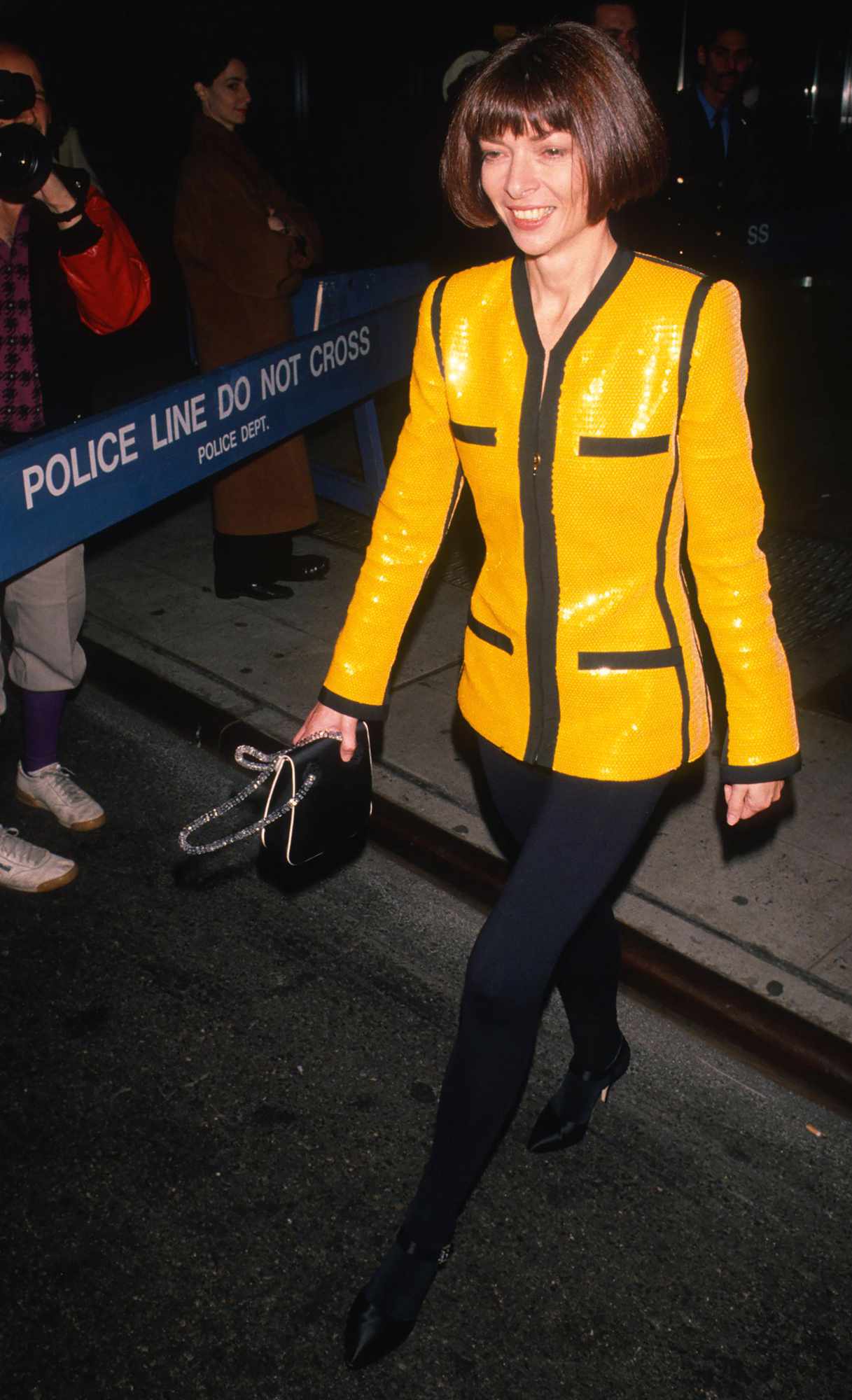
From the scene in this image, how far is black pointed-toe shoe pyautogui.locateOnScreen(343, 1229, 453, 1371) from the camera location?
262 cm

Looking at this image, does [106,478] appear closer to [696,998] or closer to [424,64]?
[696,998]

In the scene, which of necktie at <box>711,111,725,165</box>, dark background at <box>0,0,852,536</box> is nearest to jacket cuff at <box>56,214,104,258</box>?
necktie at <box>711,111,725,165</box>

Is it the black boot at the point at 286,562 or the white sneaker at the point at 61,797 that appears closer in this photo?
the white sneaker at the point at 61,797

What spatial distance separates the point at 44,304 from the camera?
3754mm

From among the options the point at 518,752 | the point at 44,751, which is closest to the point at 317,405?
the point at 44,751

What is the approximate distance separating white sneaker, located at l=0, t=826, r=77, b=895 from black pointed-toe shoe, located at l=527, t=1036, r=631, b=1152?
1788 millimetres

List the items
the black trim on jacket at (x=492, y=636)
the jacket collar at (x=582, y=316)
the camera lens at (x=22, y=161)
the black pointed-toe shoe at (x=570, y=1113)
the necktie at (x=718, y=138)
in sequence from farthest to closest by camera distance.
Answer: the necktie at (x=718, y=138), the camera lens at (x=22, y=161), the black pointed-toe shoe at (x=570, y=1113), the black trim on jacket at (x=492, y=636), the jacket collar at (x=582, y=316)

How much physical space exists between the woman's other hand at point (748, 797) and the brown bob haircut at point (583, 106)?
101cm

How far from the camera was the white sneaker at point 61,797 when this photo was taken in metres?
4.53

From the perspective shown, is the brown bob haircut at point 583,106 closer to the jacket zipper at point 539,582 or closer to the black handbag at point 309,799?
the jacket zipper at point 539,582

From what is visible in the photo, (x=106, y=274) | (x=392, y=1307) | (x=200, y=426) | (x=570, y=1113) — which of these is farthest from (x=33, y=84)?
(x=392, y=1307)

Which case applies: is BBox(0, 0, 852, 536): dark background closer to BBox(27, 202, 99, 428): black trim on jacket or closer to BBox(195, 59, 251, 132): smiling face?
BBox(195, 59, 251, 132): smiling face

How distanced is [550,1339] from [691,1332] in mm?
289

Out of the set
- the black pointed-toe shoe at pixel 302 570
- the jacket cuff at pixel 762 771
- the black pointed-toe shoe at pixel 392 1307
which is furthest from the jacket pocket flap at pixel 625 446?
the black pointed-toe shoe at pixel 302 570
